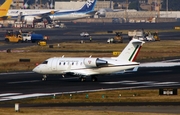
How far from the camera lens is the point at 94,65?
250 feet

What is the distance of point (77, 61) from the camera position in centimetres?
7762

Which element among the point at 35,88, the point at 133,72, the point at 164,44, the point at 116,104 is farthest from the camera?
the point at 164,44

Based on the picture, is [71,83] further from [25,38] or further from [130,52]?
[25,38]

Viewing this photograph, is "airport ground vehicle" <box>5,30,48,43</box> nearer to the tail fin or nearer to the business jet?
the business jet

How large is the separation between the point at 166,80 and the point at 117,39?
77.3m

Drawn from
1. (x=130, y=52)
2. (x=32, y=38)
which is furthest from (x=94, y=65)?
(x=32, y=38)

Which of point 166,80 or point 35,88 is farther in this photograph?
point 166,80

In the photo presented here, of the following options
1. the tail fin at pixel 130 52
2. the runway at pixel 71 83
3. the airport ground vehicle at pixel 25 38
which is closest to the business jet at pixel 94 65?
the tail fin at pixel 130 52

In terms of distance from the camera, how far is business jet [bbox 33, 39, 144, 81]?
75375 millimetres

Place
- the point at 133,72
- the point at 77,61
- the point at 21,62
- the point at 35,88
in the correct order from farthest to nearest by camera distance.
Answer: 1. the point at 21,62
2. the point at 133,72
3. the point at 77,61
4. the point at 35,88

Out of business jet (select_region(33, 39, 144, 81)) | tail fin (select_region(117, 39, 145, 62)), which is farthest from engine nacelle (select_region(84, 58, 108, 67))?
tail fin (select_region(117, 39, 145, 62))

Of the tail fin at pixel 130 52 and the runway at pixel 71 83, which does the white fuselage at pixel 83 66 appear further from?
the runway at pixel 71 83

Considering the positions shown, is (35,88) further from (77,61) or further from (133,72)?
(133,72)

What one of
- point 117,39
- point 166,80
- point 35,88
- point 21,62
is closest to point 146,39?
point 117,39
